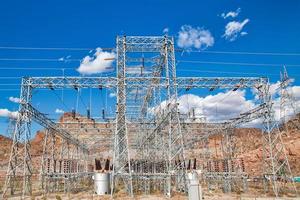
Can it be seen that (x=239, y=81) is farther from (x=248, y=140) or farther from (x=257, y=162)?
(x=248, y=140)

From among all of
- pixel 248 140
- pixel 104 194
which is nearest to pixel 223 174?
pixel 104 194

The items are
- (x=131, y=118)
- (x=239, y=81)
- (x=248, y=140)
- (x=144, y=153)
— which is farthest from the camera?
(x=248, y=140)

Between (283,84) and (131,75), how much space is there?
19464 mm

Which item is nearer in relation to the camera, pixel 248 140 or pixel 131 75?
pixel 131 75

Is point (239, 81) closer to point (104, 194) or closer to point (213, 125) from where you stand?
point (213, 125)

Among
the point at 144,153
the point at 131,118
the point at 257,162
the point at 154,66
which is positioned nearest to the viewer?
the point at 154,66

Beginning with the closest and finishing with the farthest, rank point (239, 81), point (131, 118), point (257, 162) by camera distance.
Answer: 1. point (239, 81)
2. point (131, 118)
3. point (257, 162)

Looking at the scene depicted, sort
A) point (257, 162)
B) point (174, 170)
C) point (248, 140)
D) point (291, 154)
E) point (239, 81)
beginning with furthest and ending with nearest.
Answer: point (248, 140), point (257, 162), point (291, 154), point (239, 81), point (174, 170)

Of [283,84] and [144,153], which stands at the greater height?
[283,84]

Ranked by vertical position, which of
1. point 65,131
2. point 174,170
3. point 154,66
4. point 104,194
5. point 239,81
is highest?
point 154,66

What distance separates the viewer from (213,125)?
119 ft

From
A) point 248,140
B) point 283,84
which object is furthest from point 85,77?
point 248,140

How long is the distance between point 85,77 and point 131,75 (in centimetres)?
355

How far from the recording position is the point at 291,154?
51.0 meters
